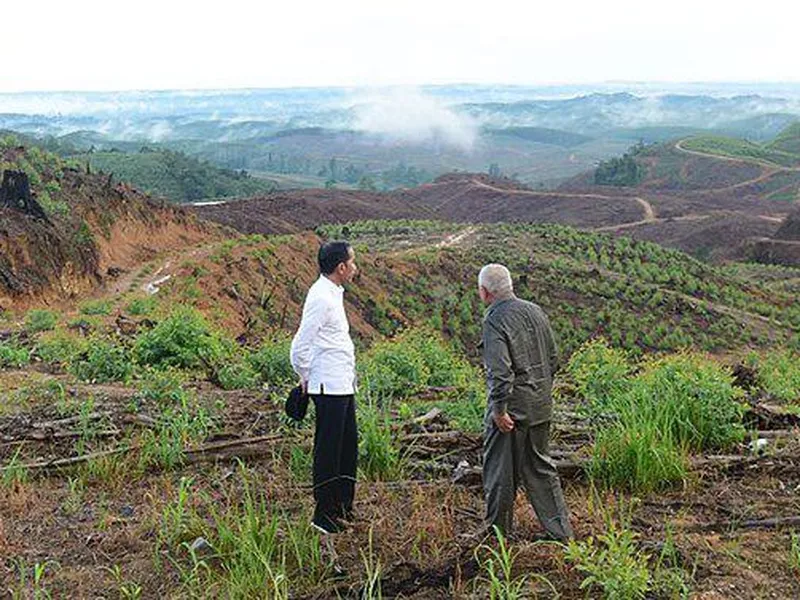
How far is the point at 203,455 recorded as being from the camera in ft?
17.8

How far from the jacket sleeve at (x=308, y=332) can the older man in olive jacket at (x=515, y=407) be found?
84 centimetres

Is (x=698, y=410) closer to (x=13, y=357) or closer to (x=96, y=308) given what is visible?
(x=13, y=357)

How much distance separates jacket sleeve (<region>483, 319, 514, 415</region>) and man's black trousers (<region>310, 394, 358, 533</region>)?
0.78 meters

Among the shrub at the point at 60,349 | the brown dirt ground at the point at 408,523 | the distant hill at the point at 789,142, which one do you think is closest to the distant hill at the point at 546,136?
the distant hill at the point at 789,142

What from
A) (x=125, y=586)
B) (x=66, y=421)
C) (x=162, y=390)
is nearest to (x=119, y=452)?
(x=66, y=421)

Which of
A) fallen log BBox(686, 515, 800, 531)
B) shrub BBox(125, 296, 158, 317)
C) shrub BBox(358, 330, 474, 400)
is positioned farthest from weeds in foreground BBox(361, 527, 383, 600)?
shrub BBox(125, 296, 158, 317)

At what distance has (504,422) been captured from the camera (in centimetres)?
407

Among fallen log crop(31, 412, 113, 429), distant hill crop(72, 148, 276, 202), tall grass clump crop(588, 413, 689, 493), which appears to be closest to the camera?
tall grass clump crop(588, 413, 689, 493)

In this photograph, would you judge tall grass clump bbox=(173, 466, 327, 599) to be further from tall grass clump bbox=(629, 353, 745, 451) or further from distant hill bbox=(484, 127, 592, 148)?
distant hill bbox=(484, 127, 592, 148)

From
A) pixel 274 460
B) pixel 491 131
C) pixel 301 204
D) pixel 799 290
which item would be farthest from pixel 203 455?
pixel 491 131

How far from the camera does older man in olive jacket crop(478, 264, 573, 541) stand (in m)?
4.10

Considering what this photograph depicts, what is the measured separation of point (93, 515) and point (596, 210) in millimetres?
55681

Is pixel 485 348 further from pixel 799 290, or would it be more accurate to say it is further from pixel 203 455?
pixel 799 290

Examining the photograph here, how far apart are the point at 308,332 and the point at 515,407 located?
1.14 metres
